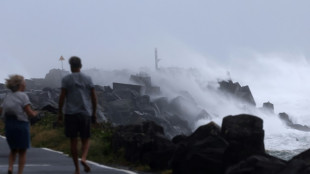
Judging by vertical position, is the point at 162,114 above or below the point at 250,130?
below

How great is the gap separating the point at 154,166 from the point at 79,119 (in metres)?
3.48

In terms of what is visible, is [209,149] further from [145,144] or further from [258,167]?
[145,144]

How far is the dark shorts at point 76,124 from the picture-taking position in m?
14.1

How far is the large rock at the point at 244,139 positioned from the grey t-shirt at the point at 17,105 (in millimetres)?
3127

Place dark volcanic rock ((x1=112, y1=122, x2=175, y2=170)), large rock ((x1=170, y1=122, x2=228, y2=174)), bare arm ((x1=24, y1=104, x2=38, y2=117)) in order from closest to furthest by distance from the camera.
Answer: bare arm ((x1=24, y1=104, x2=38, y2=117)) < large rock ((x1=170, y1=122, x2=228, y2=174)) < dark volcanic rock ((x1=112, y1=122, x2=175, y2=170))

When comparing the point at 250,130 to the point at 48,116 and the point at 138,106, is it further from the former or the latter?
the point at 138,106

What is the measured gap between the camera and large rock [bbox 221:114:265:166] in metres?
13.9

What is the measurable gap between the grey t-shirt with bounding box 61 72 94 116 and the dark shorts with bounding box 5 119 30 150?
84 cm

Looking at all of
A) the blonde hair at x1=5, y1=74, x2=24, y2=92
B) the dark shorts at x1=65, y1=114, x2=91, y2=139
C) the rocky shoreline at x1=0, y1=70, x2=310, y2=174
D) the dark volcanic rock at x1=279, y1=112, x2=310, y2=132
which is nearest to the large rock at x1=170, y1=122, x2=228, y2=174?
the rocky shoreline at x1=0, y1=70, x2=310, y2=174

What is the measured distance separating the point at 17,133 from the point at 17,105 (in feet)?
1.35

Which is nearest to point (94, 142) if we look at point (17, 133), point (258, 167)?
point (17, 133)

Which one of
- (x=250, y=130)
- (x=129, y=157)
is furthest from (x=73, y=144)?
(x=129, y=157)

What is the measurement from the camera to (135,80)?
98.7 meters

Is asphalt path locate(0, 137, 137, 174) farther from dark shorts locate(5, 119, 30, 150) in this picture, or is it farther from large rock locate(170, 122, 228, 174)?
dark shorts locate(5, 119, 30, 150)
